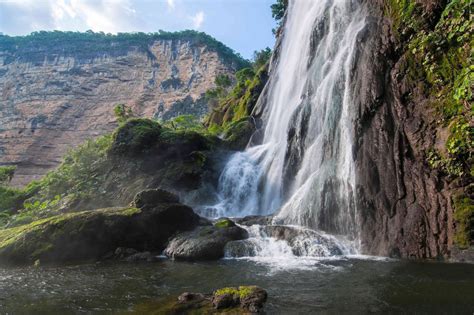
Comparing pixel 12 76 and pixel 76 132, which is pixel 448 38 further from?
pixel 12 76

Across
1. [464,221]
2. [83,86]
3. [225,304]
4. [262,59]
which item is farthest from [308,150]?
[83,86]

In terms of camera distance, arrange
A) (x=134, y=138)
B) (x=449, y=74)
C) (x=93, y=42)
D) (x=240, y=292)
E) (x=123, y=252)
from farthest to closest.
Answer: (x=93, y=42) → (x=134, y=138) → (x=123, y=252) → (x=449, y=74) → (x=240, y=292)

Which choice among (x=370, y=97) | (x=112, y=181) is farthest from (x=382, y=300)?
(x=112, y=181)

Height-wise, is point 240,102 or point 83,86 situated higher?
point 83,86

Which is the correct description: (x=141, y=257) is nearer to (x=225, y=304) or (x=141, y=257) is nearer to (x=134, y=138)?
(x=225, y=304)

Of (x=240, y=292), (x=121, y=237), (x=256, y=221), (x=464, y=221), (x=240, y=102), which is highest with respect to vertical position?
(x=240, y=102)

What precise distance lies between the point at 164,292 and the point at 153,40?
12648 centimetres

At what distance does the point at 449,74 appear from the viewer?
14086 mm

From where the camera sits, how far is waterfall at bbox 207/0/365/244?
698 inches

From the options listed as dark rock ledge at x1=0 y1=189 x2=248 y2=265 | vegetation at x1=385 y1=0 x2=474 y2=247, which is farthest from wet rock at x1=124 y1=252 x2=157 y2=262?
vegetation at x1=385 y1=0 x2=474 y2=247

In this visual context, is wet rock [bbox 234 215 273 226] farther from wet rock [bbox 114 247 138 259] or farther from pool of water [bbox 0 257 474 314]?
wet rock [bbox 114 247 138 259]

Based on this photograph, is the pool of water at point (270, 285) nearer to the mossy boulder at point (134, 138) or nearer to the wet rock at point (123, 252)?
the wet rock at point (123, 252)

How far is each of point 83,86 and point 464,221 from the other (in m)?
113

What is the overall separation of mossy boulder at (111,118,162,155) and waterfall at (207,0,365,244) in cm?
678
